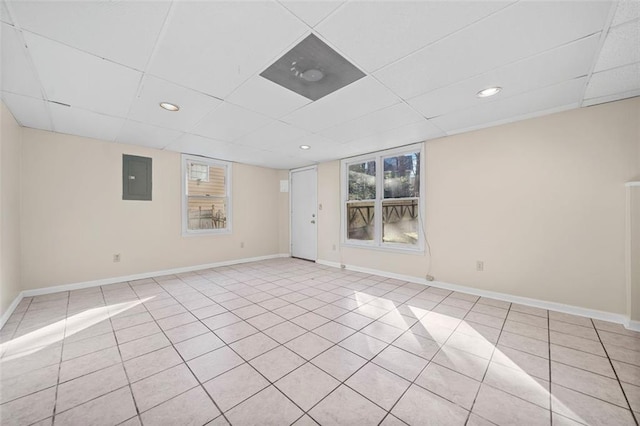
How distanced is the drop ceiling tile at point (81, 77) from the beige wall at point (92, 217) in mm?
1532

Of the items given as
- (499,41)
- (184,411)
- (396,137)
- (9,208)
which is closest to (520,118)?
(396,137)

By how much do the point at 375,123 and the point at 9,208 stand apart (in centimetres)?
460

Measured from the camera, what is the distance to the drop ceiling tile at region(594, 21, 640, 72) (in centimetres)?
153

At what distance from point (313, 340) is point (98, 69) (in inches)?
117

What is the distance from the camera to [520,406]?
4.75 ft

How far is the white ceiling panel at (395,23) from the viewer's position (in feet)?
4.45

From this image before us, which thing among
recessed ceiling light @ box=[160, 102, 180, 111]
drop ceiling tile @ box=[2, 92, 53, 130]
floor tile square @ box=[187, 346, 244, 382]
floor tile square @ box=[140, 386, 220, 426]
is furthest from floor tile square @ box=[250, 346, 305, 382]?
drop ceiling tile @ box=[2, 92, 53, 130]

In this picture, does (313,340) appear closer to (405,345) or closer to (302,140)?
(405,345)

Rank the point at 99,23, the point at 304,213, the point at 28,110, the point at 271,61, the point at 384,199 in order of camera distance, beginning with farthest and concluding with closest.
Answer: the point at 304,213
the point at 384,199
the point at 28,110
the point at 271,61
the point at 99,23

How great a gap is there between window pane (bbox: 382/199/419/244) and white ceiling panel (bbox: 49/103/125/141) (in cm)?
428

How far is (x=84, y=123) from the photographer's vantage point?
3.11m

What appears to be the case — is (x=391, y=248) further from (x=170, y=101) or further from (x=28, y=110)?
(x=28, y=110)

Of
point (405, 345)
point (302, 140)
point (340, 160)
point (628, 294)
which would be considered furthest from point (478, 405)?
point (340, 160)

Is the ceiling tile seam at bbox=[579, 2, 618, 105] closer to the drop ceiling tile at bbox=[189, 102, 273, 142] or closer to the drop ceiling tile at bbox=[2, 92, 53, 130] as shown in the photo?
the drop ceiling tile at bbox=[189, 102, 273, 142]
